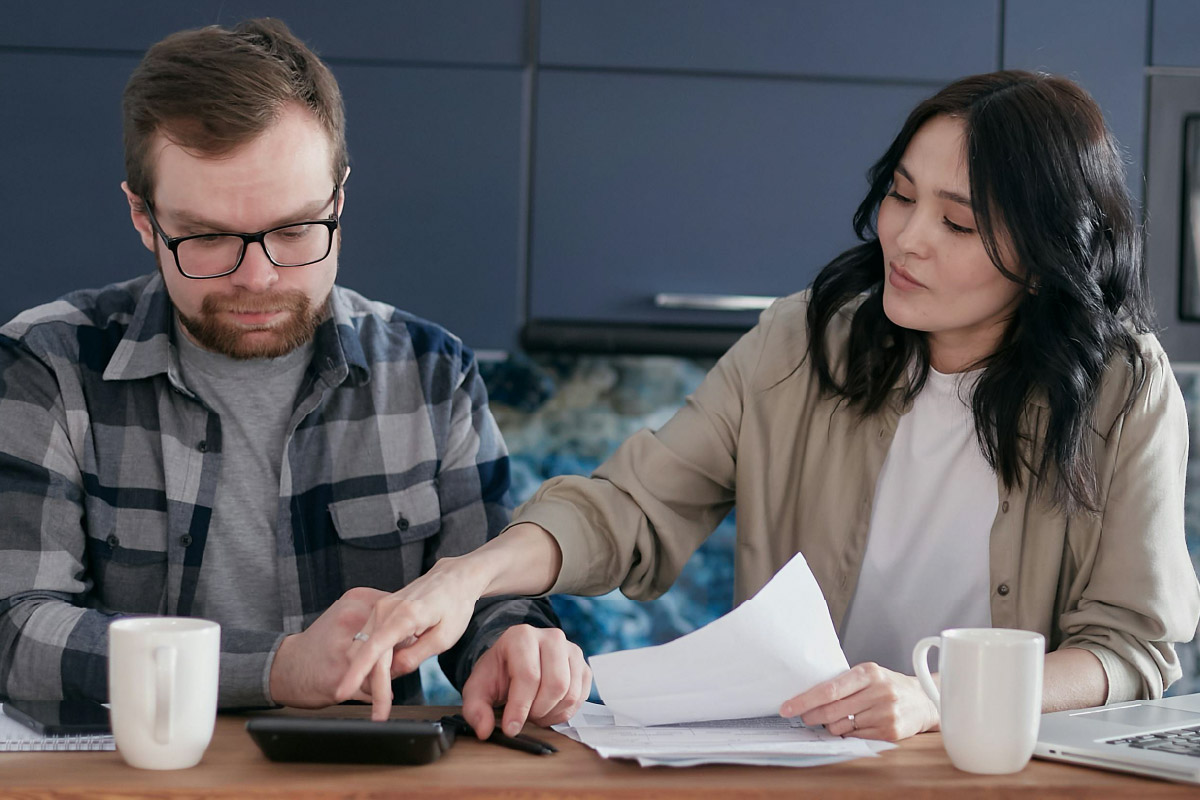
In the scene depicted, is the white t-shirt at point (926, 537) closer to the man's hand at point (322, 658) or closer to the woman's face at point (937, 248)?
the woman's face at point (937, 248)

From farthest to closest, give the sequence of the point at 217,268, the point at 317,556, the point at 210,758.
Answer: the point at 317,556 → the point at 217,268 → the point at 210,758

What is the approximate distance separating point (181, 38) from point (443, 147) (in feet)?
2.42

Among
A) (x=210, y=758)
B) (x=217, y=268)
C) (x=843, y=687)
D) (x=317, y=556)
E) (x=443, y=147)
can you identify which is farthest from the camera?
(x=443, y=147)

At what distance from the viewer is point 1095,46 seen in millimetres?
2152

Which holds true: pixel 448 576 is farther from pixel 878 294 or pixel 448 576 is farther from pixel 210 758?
pixel 878 294

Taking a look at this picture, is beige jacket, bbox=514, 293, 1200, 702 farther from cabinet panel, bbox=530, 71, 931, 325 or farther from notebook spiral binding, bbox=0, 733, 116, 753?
cabinet panel, bbox=530, 71, 931, 325

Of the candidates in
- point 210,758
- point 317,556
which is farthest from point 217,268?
point 210,758

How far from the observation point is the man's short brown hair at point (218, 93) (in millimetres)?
1284

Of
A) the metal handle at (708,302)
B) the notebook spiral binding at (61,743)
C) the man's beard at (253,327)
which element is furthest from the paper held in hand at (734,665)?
the metal handle at (708,302)

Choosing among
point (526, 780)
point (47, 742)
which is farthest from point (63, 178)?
point (526, 780)

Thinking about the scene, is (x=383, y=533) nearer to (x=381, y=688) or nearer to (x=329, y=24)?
(x=381, y=688)

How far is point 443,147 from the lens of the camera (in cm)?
208

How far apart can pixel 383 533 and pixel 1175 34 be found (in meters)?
1.68

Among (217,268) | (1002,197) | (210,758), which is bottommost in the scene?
(210,758)
